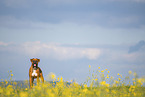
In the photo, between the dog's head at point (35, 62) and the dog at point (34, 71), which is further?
the dog's head at point (35, 62)

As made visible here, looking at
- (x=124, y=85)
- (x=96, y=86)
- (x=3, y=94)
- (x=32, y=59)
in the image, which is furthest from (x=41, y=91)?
(x=124, y=85)

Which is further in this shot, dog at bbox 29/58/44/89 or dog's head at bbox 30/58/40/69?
dog's head at bbox 30/58/40/69

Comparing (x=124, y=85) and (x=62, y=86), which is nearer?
(x=62, y=86)

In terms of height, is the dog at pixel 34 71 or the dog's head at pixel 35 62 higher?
the dog's head at pixel 35 62

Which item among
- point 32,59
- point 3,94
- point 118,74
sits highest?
point 32,59

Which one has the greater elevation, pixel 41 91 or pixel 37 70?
pixel 37 70

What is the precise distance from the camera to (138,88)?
859cm

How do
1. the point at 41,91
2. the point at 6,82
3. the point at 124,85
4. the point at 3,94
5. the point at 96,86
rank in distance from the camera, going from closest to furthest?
the point at 41,91 → the point at 3,94 → the point at 96,86 → the point at 6,82 → the point at 124,85

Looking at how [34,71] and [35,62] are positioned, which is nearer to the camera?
[34,71]

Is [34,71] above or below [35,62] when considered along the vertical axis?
below

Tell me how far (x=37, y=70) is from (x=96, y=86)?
350 cm

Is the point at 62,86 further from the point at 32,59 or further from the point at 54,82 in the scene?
the point at 32,59

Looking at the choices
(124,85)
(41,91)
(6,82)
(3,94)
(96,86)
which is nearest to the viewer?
(41,91)

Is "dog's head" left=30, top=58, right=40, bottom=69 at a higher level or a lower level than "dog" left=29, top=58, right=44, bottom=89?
higher
